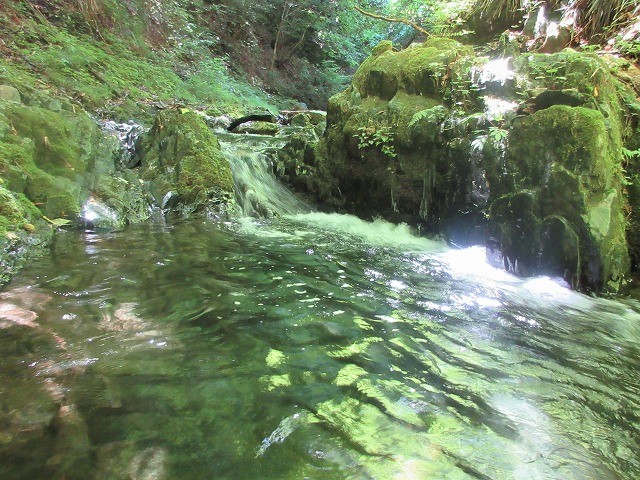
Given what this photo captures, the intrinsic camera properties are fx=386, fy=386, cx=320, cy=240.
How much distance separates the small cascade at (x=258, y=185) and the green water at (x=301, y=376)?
11.2 ft

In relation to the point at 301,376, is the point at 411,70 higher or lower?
higher

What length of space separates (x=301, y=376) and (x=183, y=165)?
5522 mm

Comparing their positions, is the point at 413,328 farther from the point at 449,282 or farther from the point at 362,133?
the point at 362,133

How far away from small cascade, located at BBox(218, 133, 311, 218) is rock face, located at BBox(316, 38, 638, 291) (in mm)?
1047

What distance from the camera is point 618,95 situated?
205 inches

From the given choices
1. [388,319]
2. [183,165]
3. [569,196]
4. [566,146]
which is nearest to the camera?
[388,319]

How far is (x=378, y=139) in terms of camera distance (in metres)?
6.90

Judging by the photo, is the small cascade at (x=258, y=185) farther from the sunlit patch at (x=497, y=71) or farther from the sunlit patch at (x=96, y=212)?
the sunlit patch at (x=497, y=71)

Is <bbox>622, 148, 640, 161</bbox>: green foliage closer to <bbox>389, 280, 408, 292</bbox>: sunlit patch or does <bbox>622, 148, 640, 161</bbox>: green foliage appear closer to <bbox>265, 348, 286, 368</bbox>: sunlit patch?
<bbox>389, 280, 408, 292</bbox>: sunlit patch

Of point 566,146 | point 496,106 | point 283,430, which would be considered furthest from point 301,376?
point 496,106

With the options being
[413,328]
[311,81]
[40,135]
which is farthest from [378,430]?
[311,81]

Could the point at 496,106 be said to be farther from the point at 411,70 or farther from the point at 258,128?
the point at 258,128

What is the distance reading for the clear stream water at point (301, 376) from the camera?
168 centimetres

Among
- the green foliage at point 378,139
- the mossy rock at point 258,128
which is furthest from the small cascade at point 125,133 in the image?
the green foliage at point 378,139
